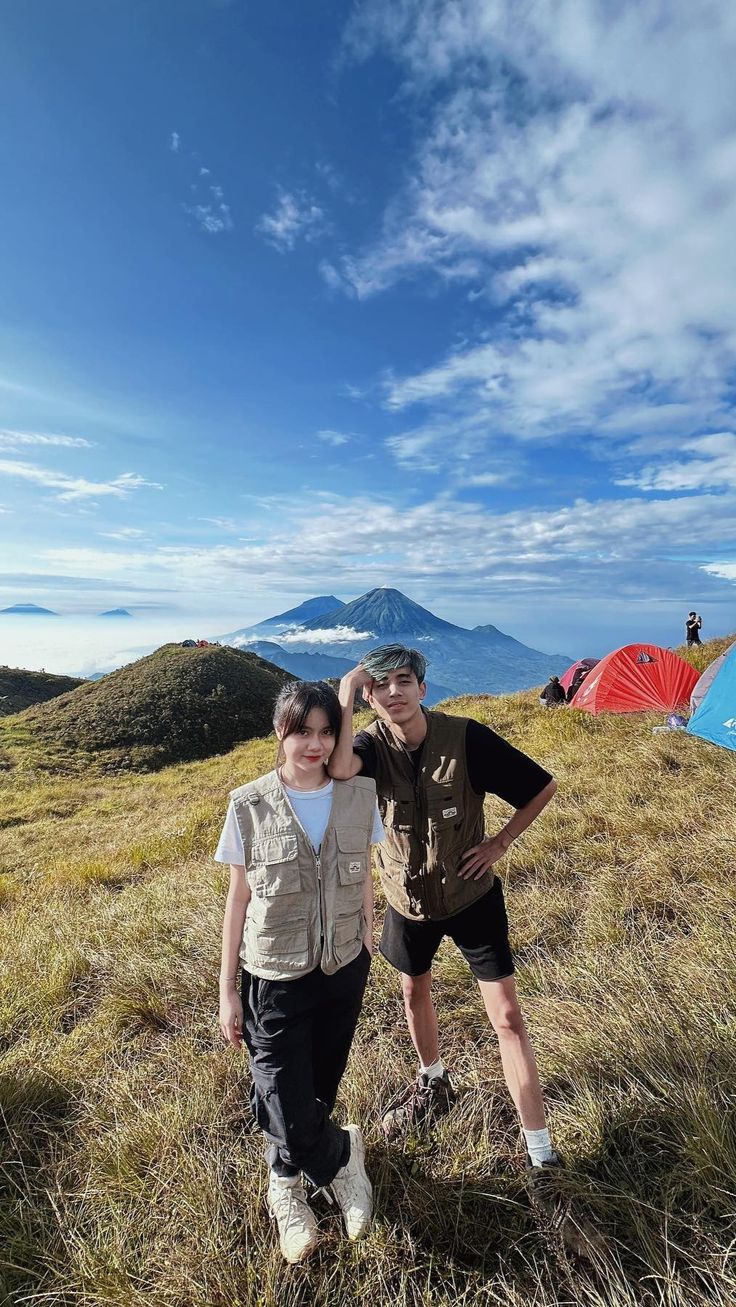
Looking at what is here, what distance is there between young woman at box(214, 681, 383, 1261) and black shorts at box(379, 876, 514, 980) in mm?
345

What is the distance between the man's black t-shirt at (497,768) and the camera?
8.34 ft

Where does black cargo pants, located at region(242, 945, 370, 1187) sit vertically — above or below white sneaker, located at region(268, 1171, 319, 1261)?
above

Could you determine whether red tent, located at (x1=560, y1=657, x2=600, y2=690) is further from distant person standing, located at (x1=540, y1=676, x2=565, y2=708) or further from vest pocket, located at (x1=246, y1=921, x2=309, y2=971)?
vest pocket, located at (x1=246, y1=921, x2=309, y2=971)

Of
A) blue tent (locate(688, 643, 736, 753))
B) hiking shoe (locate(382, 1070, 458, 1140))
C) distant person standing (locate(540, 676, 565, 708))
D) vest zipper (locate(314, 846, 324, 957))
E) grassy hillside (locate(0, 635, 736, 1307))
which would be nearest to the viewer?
grassy hillside (locate(0, 635, 736, 1307))

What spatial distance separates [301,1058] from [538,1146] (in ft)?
3.67

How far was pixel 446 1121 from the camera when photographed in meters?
2.65

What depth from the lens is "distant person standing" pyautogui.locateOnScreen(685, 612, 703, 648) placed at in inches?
691

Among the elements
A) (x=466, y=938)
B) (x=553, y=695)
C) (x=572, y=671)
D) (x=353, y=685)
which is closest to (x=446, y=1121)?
(x=466, y=938)

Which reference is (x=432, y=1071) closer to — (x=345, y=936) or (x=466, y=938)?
(x=466, y=938)

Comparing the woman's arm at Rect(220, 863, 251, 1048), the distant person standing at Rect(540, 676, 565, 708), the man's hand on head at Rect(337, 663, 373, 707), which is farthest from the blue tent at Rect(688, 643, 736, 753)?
the woman's arm at Rect(220, 863, 251, 1048)

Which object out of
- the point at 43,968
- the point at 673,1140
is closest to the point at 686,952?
the point at 673,1140

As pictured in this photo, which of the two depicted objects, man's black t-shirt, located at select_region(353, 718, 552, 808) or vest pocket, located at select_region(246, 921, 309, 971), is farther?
man's black t-shirt, located at select_region(353, 718, 552, 808)

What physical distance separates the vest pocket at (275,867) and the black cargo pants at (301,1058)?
0.39 metres

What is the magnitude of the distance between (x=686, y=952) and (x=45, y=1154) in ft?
12.6
